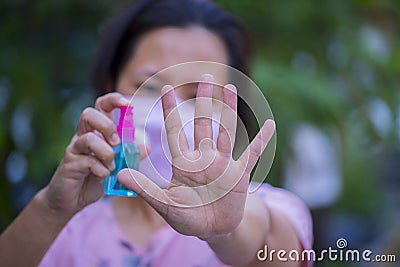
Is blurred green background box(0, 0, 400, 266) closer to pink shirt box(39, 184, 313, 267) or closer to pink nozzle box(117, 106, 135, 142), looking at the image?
pink shirt box(39, 184, 313, 267)

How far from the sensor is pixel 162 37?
0.54 metres

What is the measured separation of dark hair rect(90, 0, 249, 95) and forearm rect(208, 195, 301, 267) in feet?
0.50

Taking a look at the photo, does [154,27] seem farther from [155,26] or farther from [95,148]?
[95,148]

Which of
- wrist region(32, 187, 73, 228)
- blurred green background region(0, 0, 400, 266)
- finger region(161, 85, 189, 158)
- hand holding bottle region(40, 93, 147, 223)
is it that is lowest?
blurred green background region(0, 0, 400, 266)

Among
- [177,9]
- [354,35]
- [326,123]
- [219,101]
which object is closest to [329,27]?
[354,35]

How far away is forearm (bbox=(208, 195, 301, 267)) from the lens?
406 mm

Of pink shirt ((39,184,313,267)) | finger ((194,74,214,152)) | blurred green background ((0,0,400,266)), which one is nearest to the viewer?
finger ((194,74,214,152))

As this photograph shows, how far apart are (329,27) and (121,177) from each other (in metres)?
0.63

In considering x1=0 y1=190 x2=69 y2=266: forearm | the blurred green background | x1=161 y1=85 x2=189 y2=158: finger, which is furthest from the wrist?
the blurred green background

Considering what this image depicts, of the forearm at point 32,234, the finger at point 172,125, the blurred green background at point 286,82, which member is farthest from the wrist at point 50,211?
the blurred green background at point 286,82

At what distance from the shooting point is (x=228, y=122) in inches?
14.2

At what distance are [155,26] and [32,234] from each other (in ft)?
0.69

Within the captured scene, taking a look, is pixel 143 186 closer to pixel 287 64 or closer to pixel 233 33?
pixel 233 33

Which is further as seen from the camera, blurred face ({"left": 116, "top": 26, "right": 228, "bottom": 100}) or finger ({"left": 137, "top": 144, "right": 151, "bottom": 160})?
blurred face ({"left": 116, "top": 26, "right": 228, "bottom": 100})
